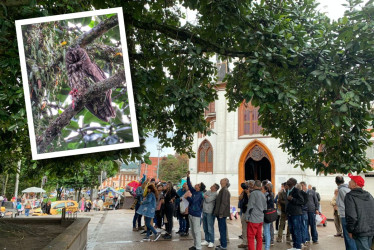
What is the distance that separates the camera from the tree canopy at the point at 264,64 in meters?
4.18

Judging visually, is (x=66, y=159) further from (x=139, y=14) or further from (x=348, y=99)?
(x=348, y=99)

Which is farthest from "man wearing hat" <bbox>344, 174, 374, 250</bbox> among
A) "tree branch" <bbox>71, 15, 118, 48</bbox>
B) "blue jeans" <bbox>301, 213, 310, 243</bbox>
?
"tree branch" <bbox>71, 15, 118, 48</bbox>

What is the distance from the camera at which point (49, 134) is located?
9.79ft

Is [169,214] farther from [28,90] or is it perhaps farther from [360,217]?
[28,90]

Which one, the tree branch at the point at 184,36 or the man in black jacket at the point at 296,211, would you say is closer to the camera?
the tree branch at the point at 184,36

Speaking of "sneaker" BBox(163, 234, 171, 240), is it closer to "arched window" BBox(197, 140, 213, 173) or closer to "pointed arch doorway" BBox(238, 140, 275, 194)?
"pointed arch doorway" BBox(238, 140, 275, 194)

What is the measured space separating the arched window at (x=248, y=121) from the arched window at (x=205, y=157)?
15.4 ft

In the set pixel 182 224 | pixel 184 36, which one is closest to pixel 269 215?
pixel 182 224

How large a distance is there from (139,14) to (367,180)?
90.6 ft

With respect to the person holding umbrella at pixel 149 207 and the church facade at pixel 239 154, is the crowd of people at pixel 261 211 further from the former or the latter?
the church facade at pixel 239 154

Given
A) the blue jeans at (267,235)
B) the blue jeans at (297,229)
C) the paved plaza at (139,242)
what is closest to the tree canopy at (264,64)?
the blue jeans at (297,229)

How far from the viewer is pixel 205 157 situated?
35.4 metres

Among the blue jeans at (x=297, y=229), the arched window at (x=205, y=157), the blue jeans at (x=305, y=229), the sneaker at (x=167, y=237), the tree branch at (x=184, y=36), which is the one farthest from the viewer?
the arched window at (x=205, y=157)

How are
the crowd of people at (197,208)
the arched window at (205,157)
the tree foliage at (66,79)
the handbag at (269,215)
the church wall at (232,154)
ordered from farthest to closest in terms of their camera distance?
the arched window at (205,157), the church wall at (232,154), the crowd of people at (197,208), the handbag at (269,215), the tree foliage at (66,79)
